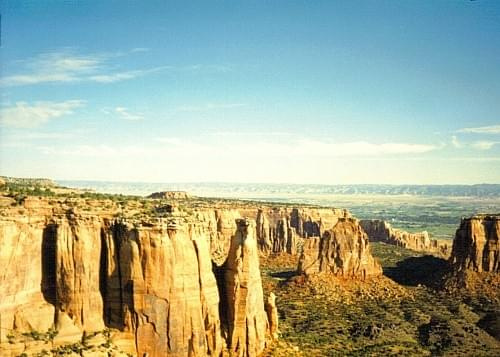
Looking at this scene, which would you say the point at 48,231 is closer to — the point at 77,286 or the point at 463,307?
the point at 77,286

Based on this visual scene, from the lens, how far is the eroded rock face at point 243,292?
5631cm

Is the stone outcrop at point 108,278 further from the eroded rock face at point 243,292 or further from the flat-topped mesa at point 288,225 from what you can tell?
the flat-topped mesa at point 288,225

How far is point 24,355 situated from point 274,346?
26.1m

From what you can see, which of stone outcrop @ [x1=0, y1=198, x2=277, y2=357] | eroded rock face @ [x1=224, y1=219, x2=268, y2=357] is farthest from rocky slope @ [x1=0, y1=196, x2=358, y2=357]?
eroded rock face @ [x1=224, y1=219, x2=268, y2=357]

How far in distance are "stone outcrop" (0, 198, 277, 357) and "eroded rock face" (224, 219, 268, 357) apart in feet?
13.7

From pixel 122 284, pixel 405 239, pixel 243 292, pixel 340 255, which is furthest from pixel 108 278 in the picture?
pixel 405 239

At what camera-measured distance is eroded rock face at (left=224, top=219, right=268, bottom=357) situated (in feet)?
185

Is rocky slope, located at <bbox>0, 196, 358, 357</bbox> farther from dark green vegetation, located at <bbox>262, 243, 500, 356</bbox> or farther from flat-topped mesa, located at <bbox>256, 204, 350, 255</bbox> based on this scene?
flat-topped mesa, located at <bbox>256, 204, 350, 255</bbox>

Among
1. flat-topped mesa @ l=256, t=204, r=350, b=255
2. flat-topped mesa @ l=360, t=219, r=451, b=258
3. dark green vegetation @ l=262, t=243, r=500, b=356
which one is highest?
flat-topped mesa @ l=256, t=204, r=350, b=255

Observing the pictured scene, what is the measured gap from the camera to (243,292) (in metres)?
56.3

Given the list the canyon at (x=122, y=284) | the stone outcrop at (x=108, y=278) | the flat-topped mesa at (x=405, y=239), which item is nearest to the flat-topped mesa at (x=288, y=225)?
the flat-topped mesa at (x=405, y=239)

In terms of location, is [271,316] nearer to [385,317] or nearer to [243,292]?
[243,292]

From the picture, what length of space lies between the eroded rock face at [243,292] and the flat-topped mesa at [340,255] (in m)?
45.8

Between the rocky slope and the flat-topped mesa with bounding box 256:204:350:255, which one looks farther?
the flat-topped mesa with bounding box 256:204:350:255
